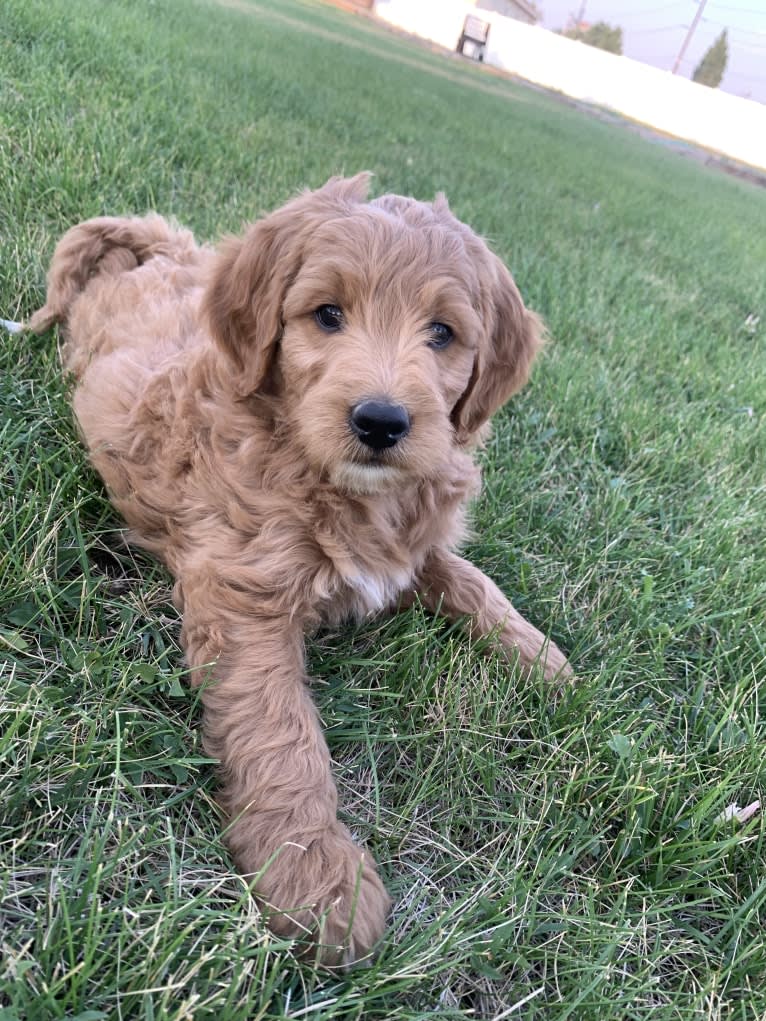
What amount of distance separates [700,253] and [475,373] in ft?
29.2

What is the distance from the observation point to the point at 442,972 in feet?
A: 4.92

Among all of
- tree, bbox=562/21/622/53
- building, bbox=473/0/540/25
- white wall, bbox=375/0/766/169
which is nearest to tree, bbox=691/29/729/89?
tree, bbox=562/21/622/53

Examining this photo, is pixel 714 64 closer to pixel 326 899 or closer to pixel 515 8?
pixel 515 8

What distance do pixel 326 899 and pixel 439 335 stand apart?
162 centimetres

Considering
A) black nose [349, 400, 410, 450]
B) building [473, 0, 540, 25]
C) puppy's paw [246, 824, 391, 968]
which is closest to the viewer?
puppy's paw [246, 824, 391, 968]

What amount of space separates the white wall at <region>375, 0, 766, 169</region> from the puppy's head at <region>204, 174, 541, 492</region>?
4697 centimetres

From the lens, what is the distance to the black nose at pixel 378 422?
1.89 metres

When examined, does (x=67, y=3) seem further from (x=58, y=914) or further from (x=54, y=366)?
(x=58, y=914)

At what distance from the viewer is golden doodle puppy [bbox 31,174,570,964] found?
5.56ft

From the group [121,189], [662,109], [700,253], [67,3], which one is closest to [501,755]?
[121,189]

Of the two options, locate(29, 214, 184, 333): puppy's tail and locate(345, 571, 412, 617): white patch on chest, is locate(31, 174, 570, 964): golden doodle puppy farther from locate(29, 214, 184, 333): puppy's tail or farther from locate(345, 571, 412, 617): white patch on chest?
locate(29, 214, 184, 333): puppy's tail

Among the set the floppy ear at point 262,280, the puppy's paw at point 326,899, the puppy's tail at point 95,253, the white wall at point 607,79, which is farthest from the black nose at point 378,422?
the white wall at point 607,79

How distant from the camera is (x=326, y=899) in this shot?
1529 mm

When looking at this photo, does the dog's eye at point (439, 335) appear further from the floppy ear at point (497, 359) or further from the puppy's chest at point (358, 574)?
the puppy's chest at point (358, 574)
